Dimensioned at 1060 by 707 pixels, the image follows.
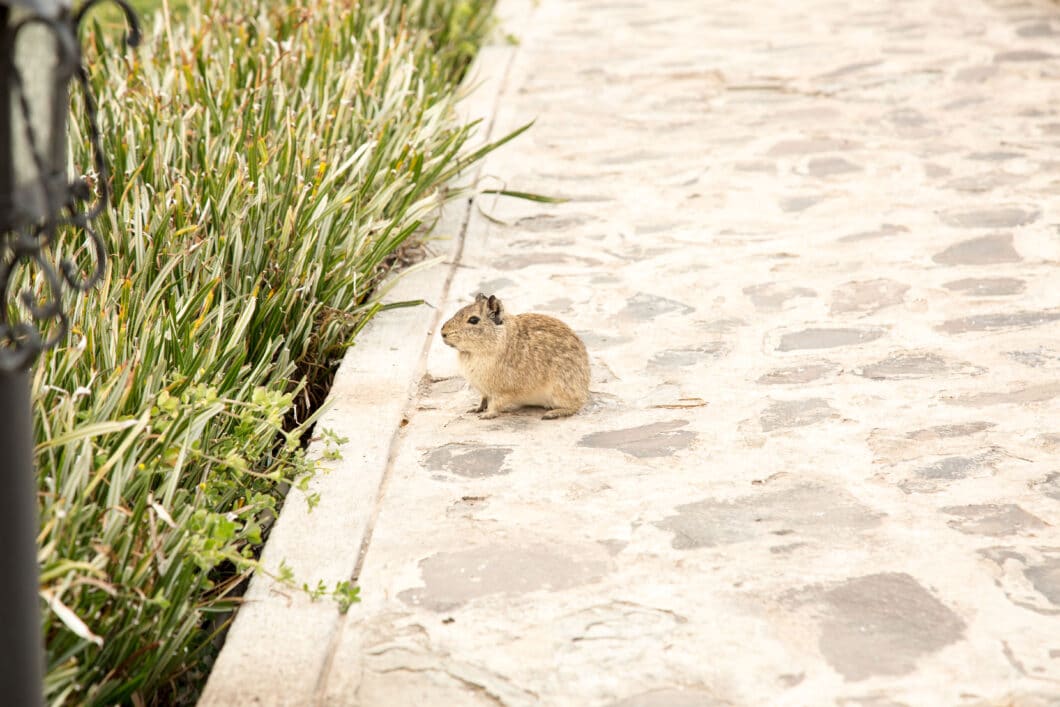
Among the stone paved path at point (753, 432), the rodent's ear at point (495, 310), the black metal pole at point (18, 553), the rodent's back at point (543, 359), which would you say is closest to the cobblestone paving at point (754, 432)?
the stone paved path at point (753, 432)

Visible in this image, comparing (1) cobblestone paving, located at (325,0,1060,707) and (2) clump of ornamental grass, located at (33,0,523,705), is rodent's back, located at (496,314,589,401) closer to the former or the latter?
(1) cobblestone paving, located at (325,0,1060,707)

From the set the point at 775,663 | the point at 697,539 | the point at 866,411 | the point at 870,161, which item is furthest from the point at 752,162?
the point at 775,663

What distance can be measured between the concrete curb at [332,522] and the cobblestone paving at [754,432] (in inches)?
3.1

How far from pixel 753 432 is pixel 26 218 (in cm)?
297

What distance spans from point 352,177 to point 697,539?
274 cm

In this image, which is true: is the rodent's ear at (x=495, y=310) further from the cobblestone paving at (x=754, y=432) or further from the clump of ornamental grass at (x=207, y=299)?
the clump of ornamental grass at (x=207, y=299)

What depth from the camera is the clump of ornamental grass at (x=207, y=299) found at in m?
3.19

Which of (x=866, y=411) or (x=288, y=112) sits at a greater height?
(x=288, y=112)

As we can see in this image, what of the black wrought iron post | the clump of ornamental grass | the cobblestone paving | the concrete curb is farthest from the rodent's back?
the black wrought iron post

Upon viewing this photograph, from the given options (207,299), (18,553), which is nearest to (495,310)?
(207,299)

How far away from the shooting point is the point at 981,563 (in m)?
3.75

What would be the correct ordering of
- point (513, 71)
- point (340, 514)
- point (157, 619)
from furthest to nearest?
point (513, 71), point (340, 514), point (157, 619)

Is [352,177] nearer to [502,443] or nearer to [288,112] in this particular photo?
[288,112]

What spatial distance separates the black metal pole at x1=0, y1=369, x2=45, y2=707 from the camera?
242cm
